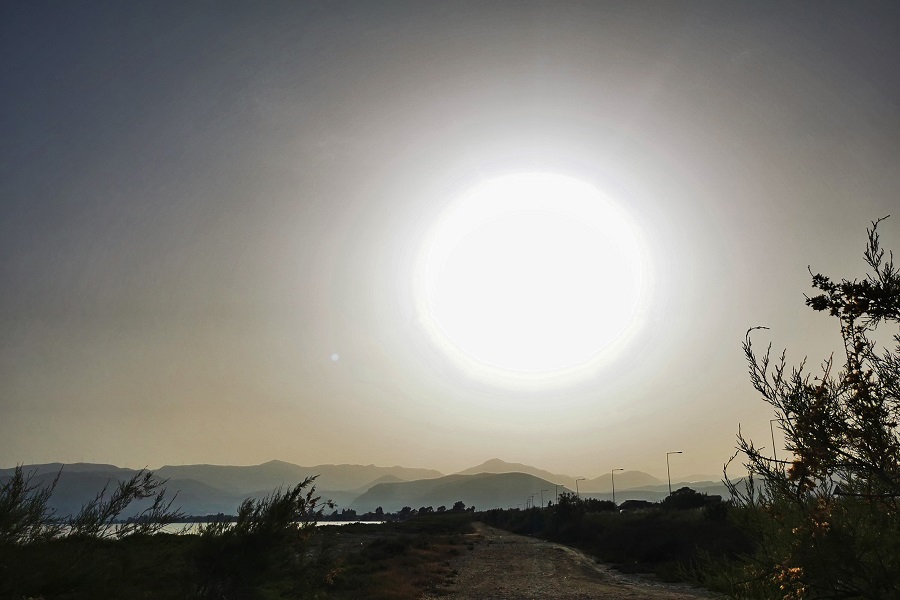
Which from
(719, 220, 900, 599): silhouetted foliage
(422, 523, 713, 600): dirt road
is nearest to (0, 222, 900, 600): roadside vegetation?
(719, 220, 900, 599): silhouetted foliage

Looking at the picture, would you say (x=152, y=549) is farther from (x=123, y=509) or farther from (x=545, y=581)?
(x=545, y=581)

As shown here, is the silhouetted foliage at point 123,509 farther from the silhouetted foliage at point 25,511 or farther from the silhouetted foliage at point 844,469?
the silhouetted foliage at point 844,469

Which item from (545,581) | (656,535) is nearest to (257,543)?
(545,581)

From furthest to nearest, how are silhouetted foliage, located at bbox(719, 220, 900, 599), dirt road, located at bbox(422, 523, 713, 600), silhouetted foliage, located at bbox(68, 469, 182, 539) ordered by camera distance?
dirt road, located at bbox(422, 523, 713, 600) < silhouetted foliage, located at bbox(68, 469, 182, 539) < silhouetted foliage, located at bbox(719, 220, 900, 599)

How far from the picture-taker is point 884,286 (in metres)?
5.77

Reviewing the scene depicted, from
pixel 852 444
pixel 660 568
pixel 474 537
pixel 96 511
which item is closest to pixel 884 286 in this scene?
pixel 852 444

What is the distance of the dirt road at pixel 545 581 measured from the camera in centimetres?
2578

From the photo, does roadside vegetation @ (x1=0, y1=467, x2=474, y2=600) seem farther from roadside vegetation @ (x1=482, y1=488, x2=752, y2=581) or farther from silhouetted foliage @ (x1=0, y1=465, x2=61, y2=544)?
roadside vegetation @ (x1=482, y1=488, x2=752, y2=581)

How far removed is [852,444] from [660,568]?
33092 mm

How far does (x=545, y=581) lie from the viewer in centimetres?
3086

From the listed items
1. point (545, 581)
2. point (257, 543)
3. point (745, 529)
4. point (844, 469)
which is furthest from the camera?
point (545, 581)

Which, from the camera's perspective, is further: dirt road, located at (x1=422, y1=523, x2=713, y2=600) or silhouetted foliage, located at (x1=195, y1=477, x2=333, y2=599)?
dirt road, located at (x1=422, y1=523, x2=713, y2=600)

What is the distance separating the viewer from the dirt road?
2578cm

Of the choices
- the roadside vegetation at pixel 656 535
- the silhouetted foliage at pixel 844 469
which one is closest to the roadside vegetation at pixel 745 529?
the silhouetted foliage at pixel 844 469
